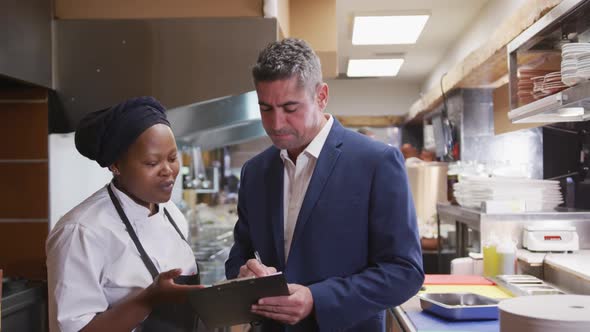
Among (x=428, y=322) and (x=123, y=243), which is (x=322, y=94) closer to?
(x=123, y=243)

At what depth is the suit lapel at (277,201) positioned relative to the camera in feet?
5.87

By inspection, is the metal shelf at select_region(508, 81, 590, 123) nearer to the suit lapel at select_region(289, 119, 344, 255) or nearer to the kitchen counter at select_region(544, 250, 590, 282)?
the kitchen counter at select_region(544, 250, 590, 282)

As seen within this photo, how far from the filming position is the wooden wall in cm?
304

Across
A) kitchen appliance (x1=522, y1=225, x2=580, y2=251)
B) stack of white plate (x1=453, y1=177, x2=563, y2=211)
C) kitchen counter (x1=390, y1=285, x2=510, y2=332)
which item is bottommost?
kitchen counter (x1=390, y1=285, x2=510, y2=332)

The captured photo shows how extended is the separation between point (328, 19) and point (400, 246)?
11.8 feet

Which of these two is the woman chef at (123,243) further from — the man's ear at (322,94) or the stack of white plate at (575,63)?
the stack of white plate at (575,63)

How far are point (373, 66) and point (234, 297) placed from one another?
23.2 feet

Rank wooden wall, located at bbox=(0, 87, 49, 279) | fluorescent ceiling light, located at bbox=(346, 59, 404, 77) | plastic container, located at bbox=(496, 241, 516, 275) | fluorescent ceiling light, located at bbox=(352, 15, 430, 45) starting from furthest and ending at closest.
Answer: fluorescent ceiling light, located at bbox=(346, 59, 404, 77)
fluorescent ceiling light, located at bbox=(352, 15, 430, 45)
plastic container, located at bbox=(496, 241, 516, 275)
wooden wall, located at bbox=(0, 87, 49, 279)

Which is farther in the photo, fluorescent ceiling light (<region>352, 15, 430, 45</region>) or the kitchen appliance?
fluorescent ceiling light (<region>352, 15, 430, 45</region>)

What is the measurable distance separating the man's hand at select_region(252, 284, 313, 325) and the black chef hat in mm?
575

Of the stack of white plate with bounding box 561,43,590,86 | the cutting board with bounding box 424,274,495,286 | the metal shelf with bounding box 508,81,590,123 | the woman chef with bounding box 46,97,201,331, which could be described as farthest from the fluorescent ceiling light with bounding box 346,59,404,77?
the woman chef with bounding box 46,97,201,331

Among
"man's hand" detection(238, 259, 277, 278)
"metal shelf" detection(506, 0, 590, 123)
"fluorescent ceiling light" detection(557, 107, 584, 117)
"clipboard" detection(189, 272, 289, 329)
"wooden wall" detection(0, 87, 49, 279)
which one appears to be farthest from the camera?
"wooden wall" detection(0, 87, 49, 279)

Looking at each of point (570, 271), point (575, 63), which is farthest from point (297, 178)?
point (570, 271)

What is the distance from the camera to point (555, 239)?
358cm
